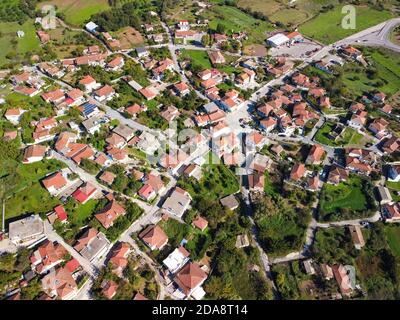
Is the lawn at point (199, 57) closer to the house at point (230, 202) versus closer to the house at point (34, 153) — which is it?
the house at point (230, 202)

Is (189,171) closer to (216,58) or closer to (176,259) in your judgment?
(176,259)

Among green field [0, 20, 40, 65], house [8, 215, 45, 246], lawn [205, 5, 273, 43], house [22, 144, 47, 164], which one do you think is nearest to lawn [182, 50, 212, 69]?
lawn [205, 5, 273, 43]

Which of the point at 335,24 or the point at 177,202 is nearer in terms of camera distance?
the point at 177,202

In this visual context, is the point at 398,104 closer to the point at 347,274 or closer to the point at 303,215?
the point at 303,215

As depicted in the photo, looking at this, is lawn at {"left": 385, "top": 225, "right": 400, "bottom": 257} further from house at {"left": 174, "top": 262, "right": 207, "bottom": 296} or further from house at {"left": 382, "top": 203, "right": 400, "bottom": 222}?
house at {"left": 174, "top": 262, "right": 207, "bottom": 296}

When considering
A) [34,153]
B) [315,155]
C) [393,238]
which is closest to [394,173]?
[393,238]

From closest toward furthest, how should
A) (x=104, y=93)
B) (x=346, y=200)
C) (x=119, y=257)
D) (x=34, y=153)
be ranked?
(x=119, y=257), (x=346, y=200), (x=34, y=153), (x=104, y=93)
